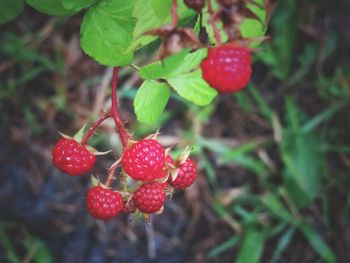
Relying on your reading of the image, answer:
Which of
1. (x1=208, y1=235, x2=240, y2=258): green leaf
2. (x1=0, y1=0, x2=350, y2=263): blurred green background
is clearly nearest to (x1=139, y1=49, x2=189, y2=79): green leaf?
(x1=0, y1=0, x2=350, y2=263): blurred green background

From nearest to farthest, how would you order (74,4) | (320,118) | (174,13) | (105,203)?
1. (174,13)
2. (74,4)
3. (105,203)
4. (320,118)

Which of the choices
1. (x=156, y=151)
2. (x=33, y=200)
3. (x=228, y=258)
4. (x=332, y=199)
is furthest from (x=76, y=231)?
(x=156, y=151)

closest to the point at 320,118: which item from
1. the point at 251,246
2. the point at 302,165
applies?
the point at 302,165

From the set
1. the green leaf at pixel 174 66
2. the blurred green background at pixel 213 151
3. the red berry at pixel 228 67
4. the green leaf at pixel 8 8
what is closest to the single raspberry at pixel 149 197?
the green leaf at pixel 174 66

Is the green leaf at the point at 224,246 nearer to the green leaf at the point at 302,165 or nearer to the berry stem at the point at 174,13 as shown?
the green leaf at the point at 302,165

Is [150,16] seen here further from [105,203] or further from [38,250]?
[38,250]

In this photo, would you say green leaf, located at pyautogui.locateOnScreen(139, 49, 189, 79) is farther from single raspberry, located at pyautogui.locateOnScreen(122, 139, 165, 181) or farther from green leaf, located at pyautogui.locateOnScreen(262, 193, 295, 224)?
green leaf, located at pyautogui.locateOnScreen(262, 193, 295, 224)
